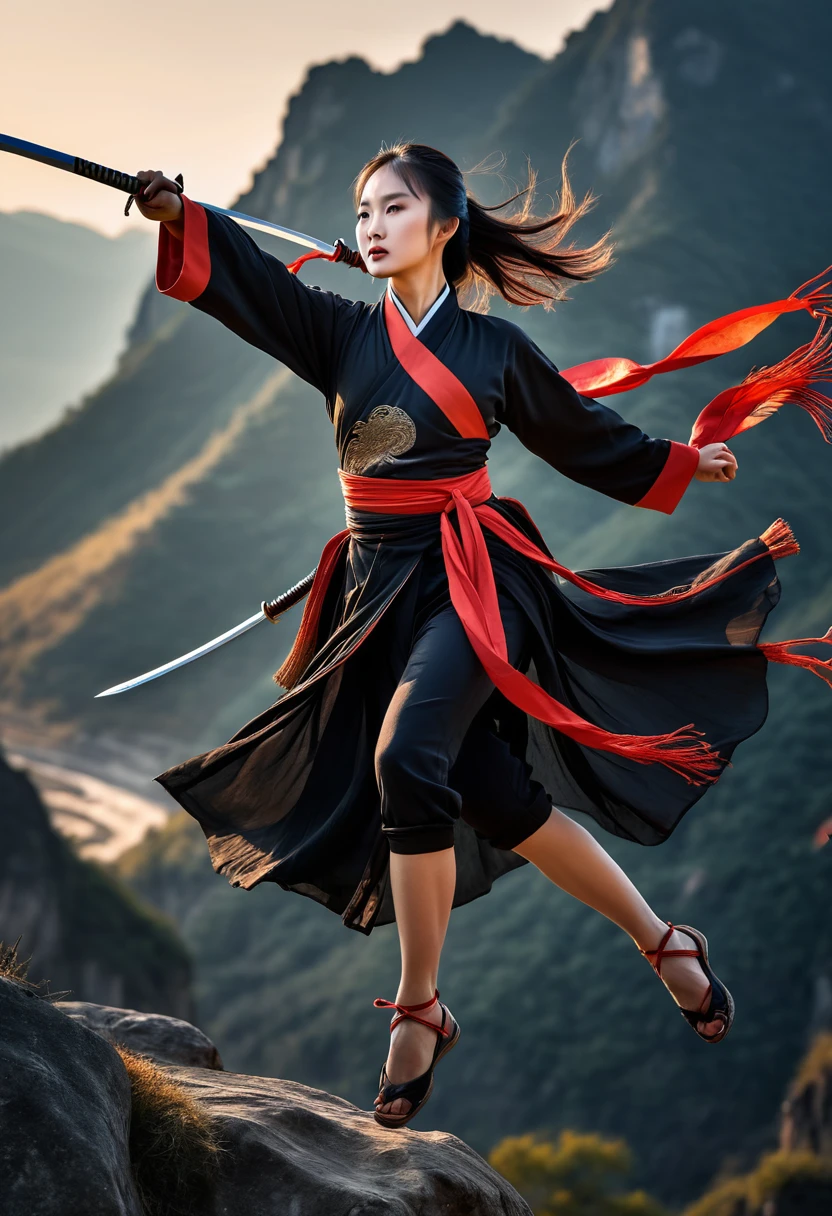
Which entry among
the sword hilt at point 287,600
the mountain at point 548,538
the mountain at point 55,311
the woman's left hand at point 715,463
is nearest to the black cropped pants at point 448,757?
the sword hilt at point 287,600

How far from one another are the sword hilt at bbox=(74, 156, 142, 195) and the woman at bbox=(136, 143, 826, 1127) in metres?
0.03

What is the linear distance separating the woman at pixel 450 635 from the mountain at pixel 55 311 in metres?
87.4

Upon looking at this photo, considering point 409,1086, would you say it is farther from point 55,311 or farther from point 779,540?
point 55,311

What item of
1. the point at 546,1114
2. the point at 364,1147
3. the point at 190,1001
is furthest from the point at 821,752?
the point at 364,1147

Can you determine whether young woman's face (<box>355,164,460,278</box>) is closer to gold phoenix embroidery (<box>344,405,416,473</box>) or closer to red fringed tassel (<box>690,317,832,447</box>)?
gold phoenix embroidery (<box>344,405,416,473</box>)

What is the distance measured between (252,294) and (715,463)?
130 centimetres

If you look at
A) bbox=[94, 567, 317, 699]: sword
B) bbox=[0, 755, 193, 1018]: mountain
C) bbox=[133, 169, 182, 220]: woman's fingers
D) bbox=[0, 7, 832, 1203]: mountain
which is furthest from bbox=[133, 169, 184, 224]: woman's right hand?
bbox=[0, 755, 193, 1018]: mountain

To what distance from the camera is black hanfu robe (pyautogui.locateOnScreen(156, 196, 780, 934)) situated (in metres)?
3.31

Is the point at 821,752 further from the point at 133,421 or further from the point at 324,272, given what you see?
the point at 133,421

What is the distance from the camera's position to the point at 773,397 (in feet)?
12.5

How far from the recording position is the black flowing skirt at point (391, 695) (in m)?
3.34

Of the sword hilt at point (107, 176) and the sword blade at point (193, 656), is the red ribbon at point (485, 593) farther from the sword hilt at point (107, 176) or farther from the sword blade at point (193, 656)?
the sword hilt at point (107, 176)

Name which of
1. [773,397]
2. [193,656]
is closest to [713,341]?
[773,397]

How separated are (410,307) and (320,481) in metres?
68.5
